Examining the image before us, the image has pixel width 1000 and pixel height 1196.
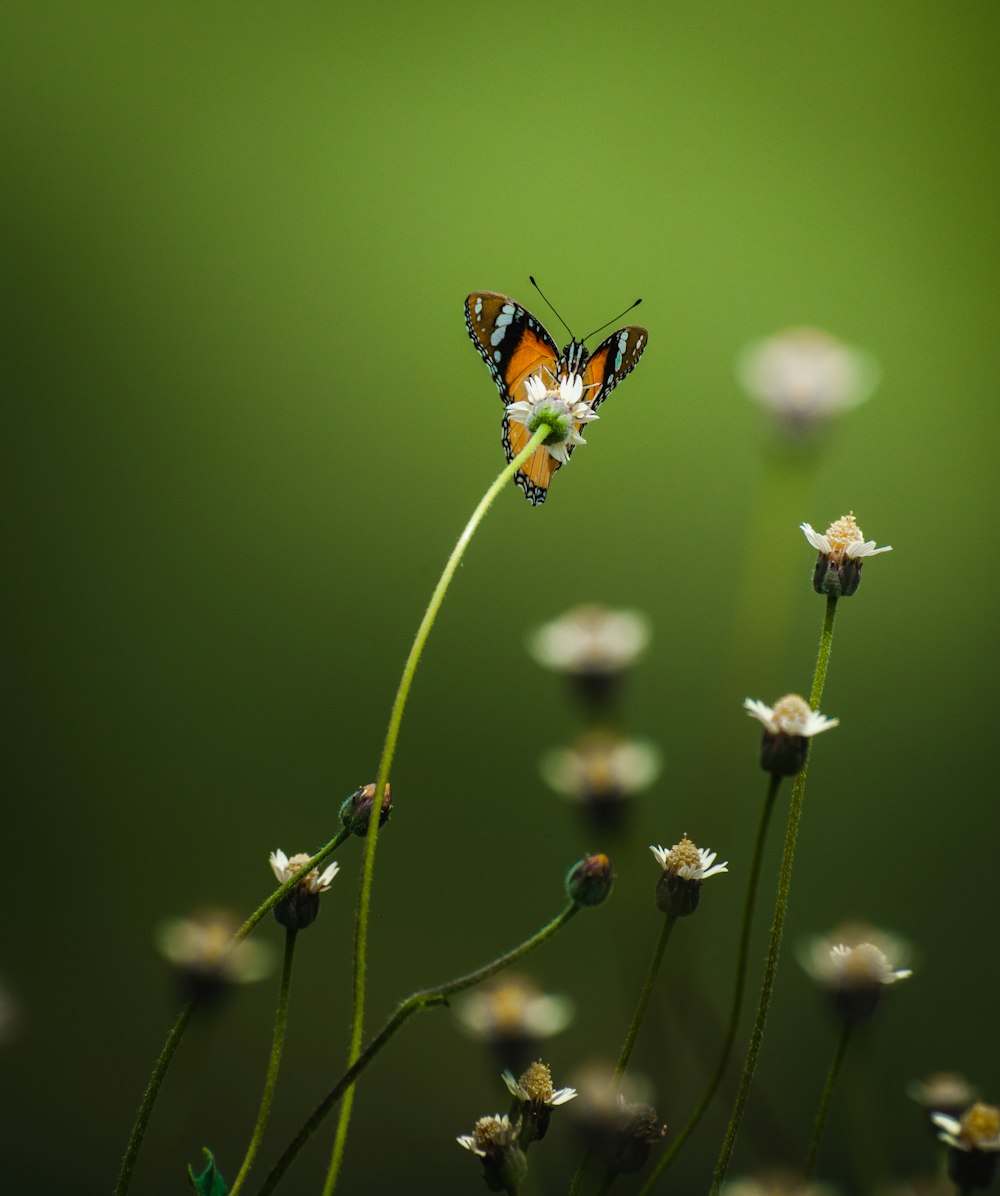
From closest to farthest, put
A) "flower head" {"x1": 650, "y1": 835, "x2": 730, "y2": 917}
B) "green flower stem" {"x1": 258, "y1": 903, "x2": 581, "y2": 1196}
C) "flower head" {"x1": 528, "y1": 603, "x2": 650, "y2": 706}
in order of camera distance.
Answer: "green flower stem" {"x1": 258, "y1": 903, "x2": 581, "y2": 1196}
"flower head" {"x1": 650, "y1": 835, "x2": 730, "y2": 917}
"flower head" {"x1": 528, "y1": 603, "x2": 650, "y2": 706}

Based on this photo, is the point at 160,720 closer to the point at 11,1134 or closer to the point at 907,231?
the point at 11,1134

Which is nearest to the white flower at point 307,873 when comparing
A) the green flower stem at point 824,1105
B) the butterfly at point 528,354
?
the green flower stem at point 824,1105

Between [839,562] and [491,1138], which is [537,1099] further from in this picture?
[839,562]

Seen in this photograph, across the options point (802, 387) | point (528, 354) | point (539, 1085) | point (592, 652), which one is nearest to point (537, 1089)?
point (539, 1085)

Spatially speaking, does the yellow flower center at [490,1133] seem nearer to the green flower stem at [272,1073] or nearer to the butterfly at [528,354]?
the green flower stem at [272,1073]

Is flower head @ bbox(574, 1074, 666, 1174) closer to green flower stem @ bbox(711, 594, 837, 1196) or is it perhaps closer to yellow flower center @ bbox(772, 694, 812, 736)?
green flower stem @ bbox(711, 594, 837, 1196)

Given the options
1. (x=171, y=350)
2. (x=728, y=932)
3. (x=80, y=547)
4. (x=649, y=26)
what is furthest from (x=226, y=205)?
(x=728, y=932)

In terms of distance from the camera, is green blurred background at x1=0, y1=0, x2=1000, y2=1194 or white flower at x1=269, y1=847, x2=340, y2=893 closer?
white flower at x1=269, y1=847, x2=340, y2=893

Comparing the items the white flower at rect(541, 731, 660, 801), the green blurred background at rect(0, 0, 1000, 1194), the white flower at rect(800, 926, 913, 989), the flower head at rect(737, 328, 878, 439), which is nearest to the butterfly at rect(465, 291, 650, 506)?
the flower head at rect(737, 328, 878, 439)
